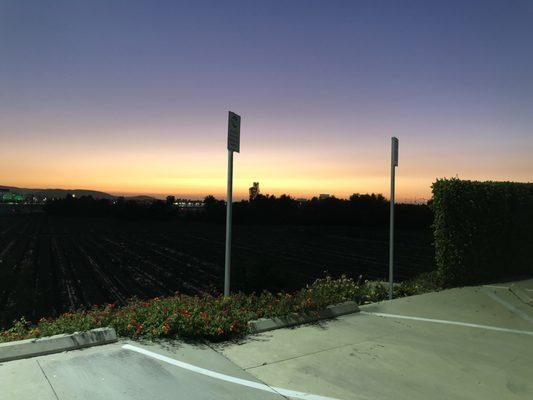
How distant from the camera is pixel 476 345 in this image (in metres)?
5.77

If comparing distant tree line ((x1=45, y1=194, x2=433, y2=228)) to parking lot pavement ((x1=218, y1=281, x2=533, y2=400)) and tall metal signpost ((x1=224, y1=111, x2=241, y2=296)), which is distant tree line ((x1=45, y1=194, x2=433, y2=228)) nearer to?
parking lot pavement ((x1=218, y1=281, x2=533, y2=400))

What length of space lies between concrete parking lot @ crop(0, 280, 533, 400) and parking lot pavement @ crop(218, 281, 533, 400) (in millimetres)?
12

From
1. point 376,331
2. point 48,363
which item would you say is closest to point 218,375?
point 48,363

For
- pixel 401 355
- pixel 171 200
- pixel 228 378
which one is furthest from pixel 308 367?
pixel 171 200

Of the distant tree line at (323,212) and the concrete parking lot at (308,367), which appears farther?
the distant tree line at (323,212)

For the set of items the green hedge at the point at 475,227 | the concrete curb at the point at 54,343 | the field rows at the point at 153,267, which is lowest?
the field rows at the point at 153,267

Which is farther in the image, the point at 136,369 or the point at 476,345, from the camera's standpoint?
the point at 476,345

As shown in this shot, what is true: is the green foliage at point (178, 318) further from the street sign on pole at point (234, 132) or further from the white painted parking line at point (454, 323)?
the street sign on pole at point (234, 132)

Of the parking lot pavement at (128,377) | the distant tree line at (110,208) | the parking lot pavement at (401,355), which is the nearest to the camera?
the parking lot pavement at (128,377)

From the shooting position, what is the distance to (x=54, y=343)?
15.4ft

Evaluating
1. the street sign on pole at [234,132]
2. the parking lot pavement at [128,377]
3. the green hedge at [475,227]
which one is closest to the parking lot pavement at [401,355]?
the parking lot pavement at [128,377]

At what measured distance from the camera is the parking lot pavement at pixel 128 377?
3814mm

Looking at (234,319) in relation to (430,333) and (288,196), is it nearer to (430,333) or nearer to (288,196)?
(430,333)

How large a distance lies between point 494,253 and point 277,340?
7.68 meters
